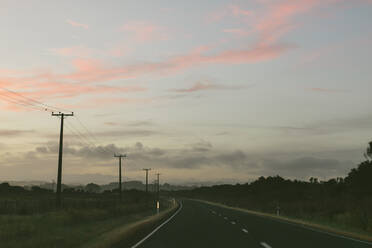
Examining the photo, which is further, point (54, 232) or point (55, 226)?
point (55, 226)

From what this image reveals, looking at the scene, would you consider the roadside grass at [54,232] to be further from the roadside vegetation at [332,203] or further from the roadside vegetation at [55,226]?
the roadside vegetation at [332,203]

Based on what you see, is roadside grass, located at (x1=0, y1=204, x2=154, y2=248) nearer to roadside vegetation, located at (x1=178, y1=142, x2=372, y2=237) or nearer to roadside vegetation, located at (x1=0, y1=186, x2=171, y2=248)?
roadside vegetation, located at (x1=0, y1=186, x2=171, y2=248)

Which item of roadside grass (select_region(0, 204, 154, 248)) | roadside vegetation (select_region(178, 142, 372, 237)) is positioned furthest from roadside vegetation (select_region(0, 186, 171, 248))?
roadside vegetation (select_region(178, 142, 372, 237))

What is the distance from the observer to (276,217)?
34.8 m

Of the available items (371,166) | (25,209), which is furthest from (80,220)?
(371,166)

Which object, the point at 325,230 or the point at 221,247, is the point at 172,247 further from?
the point at 325,230

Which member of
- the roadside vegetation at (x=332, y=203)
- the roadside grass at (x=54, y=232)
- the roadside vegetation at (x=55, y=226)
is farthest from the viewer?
the roadside vegetation at (x=332, y=203)

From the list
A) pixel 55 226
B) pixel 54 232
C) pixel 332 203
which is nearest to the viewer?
pixel 54 232

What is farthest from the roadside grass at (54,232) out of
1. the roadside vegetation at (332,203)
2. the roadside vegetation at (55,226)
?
the roadside vegetation at (332,203)

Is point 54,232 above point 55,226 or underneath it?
above

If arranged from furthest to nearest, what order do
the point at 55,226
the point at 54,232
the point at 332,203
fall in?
the point at 332,203 → the point at 55,226 → the point at 54,232

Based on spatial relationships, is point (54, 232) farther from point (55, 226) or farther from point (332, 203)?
point (332, 203)

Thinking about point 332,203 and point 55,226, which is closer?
point 55,226

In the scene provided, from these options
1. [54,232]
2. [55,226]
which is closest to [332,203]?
[55,226]
